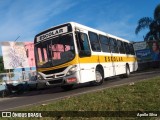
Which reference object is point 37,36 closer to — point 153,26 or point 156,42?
point 156,42

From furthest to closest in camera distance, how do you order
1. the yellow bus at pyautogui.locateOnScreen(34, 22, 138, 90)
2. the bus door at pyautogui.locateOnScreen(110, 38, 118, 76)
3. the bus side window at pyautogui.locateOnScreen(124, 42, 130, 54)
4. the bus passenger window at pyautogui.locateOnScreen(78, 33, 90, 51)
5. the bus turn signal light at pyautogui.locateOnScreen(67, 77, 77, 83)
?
the bus side window at pyautogui.locateOnScreen(124, 42, 130, 54)
the bus door at pyautogui.locateOnScreen(110, 38, 118, 76)
the bus passenger window at pyautogui.locateOnScreen(78, 33, 90, 51)
the yellow bus at pyautogui.locateOnScreen(34, 22, 138, 90)
the bus turn signal light at pyautogui.locateOnScreen(67, 77, 77, 83)

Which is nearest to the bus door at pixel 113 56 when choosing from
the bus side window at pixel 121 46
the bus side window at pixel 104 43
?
the bus side window at pixel 104 43

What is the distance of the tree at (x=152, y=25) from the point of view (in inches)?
1714

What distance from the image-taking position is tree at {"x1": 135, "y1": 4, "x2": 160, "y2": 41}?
43.5m

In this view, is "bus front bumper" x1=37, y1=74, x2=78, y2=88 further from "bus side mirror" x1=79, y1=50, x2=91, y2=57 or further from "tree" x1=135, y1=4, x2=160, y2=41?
"tree" x1=135, y1=4, x2=160, y2=41

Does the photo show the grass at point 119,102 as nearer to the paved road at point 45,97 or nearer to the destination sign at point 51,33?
the paved road at point 45,97

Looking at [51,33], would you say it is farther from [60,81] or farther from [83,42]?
[60,81]

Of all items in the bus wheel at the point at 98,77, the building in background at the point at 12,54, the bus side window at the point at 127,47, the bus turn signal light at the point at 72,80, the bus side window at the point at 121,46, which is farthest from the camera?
the building in background at the point at 12,54

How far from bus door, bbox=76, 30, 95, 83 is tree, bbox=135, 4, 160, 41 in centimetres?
2942

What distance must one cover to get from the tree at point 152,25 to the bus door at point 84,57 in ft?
96.5

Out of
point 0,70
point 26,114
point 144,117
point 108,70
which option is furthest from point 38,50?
point 0,70

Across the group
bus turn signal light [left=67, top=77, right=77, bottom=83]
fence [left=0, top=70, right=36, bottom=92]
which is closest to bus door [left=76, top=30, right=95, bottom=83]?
bus turn signal light [left=67, top=77, right=77, bottom=83]

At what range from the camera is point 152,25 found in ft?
144

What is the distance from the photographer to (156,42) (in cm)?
3947
